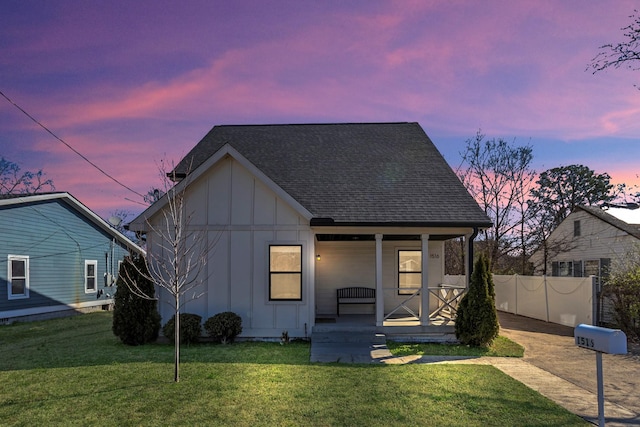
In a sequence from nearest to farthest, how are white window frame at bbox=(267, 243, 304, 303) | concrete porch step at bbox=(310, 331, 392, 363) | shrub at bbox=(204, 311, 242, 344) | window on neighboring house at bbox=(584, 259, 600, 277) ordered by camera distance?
concrete porch step at bbox=(310, 331, 392, 363) → shrub at bbox=(204, 311, 242, 344) → white window frame at bbox=(267, 243, 304, 303) → window on neighboring house at bbox=(584, 259, 600, 277)

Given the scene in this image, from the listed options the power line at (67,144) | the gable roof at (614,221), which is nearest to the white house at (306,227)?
the power line at (67,144)

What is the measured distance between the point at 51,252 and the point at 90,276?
302 cm

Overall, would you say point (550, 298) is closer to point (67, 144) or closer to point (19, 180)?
point (67, 144)

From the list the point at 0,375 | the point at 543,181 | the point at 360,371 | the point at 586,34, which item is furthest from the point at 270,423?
the point at 543,181

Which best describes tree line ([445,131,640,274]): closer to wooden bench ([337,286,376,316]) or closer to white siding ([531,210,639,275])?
white siding ([531,210,639,275])

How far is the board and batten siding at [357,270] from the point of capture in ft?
47.7

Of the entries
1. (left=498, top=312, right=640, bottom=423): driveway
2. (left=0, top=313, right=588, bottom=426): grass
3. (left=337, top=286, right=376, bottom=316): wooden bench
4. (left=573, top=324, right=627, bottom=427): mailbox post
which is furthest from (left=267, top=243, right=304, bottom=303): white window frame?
(left=573, top=324, right=627, bottom=427): mailbox post

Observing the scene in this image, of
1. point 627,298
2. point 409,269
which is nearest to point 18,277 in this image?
point 409,269

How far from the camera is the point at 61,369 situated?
8391mm

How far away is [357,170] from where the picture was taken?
14297mm

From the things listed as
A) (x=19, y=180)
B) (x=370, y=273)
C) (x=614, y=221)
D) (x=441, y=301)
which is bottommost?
(x=441, y=301)

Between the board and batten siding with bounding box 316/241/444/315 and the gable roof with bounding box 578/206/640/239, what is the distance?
9.99m

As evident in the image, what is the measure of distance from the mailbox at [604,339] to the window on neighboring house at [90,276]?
70.1ft

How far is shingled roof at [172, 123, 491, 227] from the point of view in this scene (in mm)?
12172
